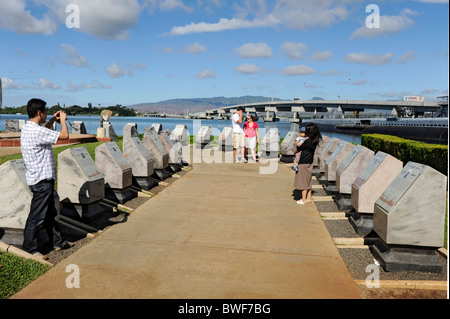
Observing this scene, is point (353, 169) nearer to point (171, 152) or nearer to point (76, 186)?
point (76, 186)

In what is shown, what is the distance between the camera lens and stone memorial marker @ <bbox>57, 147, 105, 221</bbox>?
20.7ft

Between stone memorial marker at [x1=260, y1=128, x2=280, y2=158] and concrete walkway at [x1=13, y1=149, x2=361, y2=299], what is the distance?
859cm

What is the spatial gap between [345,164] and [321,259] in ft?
11.8

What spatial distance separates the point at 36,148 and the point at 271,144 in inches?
508

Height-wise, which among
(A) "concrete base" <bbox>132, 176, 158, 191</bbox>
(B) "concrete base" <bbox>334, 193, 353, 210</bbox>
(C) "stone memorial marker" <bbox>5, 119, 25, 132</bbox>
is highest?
(C) "stone memorial marker" <bbox>5, 119, 25, 132</bbox>

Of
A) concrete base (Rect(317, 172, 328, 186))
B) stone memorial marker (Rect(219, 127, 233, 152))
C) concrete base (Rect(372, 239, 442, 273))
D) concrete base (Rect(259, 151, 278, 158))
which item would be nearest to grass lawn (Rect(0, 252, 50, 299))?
concrete base (Rect(372, 239, 442, 273))

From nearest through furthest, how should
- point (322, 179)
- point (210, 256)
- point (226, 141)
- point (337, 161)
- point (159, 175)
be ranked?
point (210, 256)
point (337, 161)
point (159, 175)
point (322, 179)
point (226, 141)

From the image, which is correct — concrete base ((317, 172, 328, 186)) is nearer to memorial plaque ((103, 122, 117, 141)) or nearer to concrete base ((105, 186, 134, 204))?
concrete base ((105, 186, 134, 204))

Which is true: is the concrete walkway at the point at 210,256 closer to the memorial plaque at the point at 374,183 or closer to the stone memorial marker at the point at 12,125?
the memorial plaque at the point at 374,183

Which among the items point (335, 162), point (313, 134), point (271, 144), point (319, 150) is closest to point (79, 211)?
point (313, 134)

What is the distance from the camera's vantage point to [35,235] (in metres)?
4.86

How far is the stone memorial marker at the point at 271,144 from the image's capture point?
16766 millimetres

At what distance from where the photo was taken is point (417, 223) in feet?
15.6

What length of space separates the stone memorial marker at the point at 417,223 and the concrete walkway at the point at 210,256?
0.77 meters
